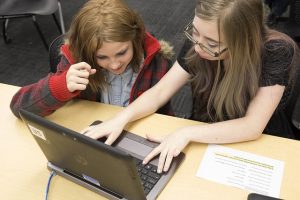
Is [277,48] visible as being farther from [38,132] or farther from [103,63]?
[38,132]

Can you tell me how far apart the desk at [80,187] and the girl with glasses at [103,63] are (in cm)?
7

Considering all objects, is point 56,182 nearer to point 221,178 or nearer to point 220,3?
point 221,178

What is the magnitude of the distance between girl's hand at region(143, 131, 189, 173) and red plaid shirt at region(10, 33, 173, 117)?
0.98 feet

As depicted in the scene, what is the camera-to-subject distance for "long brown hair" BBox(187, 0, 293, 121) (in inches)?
37.5

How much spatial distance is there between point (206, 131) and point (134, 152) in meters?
0.22

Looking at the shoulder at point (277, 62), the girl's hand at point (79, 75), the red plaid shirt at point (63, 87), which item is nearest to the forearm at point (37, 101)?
the red plaid shirt at point (63, 87)

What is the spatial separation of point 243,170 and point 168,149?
214mm

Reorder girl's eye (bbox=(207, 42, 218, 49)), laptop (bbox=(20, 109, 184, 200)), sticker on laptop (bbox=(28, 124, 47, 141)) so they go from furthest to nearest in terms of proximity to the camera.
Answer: girl's eye (bbox=(207, 42, 218, 49)) → sticker on laptop (bbox=(28, 124, 47, 141)) → laptop (bbox=(20, 109, 184, 200))

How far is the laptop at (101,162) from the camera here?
76cm

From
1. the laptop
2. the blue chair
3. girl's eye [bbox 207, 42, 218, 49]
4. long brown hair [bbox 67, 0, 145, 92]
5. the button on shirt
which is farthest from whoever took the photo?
the blue chair

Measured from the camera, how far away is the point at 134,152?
104 cm

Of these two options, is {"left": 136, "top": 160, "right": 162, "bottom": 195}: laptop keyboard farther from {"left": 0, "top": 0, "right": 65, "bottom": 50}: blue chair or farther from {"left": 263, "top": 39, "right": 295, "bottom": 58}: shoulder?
{"left": 0, "top": 0, "right": 65, "bottom": 50}: blue chair

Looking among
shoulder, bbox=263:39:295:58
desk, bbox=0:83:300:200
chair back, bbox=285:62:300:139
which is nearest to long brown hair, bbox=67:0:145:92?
desk, bbox=0:83:300:200

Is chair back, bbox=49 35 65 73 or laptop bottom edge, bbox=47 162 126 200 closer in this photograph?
laptop bottom edge, bbox=47 162 126 200
